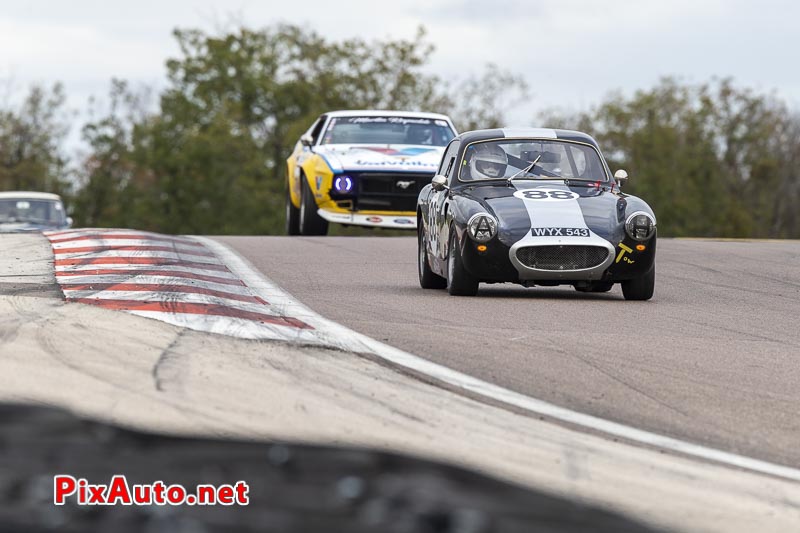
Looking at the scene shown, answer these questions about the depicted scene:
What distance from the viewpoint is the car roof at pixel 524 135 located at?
11953 mm

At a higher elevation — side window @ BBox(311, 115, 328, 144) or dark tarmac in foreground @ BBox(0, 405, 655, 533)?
dark tarmac in foreground @ BBox(0, 405, 655, 533)

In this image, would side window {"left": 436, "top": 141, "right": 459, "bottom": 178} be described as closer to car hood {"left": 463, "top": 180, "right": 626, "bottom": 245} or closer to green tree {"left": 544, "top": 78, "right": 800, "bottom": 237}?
car hood {"left": 463, "top": 180, "right": 626, "bottom": 245}

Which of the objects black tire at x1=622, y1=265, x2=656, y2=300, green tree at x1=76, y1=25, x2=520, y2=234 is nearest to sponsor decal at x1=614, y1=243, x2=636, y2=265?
black tire at x1=622, y1=265, x2=656, y2=300

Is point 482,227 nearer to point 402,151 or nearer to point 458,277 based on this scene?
point 458,277

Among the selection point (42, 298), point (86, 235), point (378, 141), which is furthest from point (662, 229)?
point (42, 298)

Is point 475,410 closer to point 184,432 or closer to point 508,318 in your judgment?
point 184,432

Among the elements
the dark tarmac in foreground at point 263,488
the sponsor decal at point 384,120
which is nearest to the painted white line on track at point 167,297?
the dark tarmac in foreground at point 263,488

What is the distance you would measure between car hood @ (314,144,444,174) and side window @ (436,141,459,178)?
18.9 feet

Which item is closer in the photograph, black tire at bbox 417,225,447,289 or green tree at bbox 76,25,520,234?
black tire at bbox 417,225,447,289

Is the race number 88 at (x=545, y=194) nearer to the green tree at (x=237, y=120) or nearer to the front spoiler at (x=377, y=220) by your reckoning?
the front spoiler at (x=377, y=220)

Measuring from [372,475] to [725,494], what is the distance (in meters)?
1.23

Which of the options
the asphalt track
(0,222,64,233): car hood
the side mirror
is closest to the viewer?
the asphalt track

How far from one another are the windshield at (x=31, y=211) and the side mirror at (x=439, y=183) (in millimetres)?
15320

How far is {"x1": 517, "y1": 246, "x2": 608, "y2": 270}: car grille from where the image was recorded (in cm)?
1049
